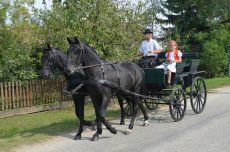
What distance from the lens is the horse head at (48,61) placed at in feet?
29.1

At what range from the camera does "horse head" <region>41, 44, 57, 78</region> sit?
29.1 feet

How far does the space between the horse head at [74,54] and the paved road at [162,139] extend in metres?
1.57

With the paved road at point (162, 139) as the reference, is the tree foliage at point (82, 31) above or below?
→ above

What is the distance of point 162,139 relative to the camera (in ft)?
28.4

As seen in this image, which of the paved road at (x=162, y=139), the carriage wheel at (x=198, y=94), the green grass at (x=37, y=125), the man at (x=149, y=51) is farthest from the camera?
the carriage wheel at (x=198, y=94)

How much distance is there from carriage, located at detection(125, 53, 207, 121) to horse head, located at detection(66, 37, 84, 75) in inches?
93.4

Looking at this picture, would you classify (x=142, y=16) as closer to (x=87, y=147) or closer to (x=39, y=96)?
(x=39, y=96)

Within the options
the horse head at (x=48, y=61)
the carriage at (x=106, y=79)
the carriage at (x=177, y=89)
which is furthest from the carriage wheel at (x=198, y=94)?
the horse head at (x=48, y=61)

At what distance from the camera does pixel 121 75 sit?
9.62 metres

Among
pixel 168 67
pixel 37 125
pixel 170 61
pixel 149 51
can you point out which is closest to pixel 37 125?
pixel 37 125

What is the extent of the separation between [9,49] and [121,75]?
5.87 meters

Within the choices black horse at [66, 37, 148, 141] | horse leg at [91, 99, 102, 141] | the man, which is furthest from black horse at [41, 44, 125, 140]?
the man

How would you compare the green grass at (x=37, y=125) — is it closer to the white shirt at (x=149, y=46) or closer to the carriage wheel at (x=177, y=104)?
the carriage wheel at (x=177, y=104)

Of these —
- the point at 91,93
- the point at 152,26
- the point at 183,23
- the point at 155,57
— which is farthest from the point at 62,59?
the point at 183,23
